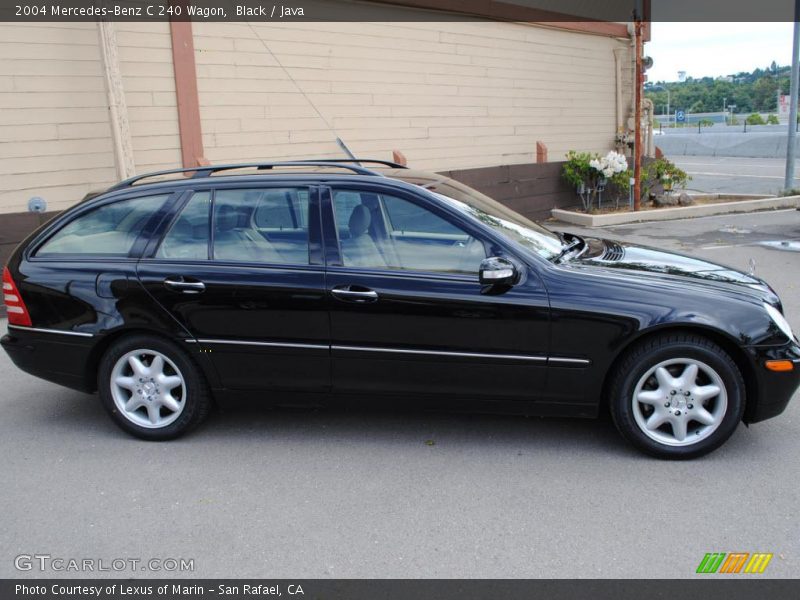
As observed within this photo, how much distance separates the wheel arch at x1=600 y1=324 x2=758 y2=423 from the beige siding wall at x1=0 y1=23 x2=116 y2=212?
275 inches

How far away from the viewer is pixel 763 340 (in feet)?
13.1

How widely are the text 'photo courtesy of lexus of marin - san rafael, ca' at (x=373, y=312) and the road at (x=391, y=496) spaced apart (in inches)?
10.8

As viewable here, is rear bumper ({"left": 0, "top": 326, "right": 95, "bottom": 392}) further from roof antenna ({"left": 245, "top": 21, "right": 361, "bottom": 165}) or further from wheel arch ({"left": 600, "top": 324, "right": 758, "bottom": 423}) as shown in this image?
roof antenna ({"left": 245, "top": 21, "right": 361, "bottom": 165})

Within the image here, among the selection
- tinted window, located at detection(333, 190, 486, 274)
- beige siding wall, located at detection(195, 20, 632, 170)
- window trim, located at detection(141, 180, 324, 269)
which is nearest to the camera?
tinted window, located at detection(333, 190, 486, 274)

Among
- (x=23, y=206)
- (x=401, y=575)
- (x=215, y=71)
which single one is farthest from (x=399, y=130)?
(x=401, y=575)

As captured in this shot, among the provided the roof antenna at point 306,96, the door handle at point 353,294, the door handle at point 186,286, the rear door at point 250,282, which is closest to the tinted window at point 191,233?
the rear door at point 250,282

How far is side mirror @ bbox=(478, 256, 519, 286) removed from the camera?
4008mm

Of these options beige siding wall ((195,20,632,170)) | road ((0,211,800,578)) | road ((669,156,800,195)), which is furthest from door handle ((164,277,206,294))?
road ((669,156,800,195))

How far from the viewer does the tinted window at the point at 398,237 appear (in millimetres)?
4227

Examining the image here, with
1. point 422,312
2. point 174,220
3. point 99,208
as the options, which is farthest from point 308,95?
point 422,312

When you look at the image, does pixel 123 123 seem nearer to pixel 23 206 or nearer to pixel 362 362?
pixel 23 206

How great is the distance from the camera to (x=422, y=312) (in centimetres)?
415

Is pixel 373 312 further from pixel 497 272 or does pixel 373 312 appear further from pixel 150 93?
pixel 150 93

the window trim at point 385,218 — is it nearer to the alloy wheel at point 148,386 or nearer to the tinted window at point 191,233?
Result: the tinted window at point 191,233
